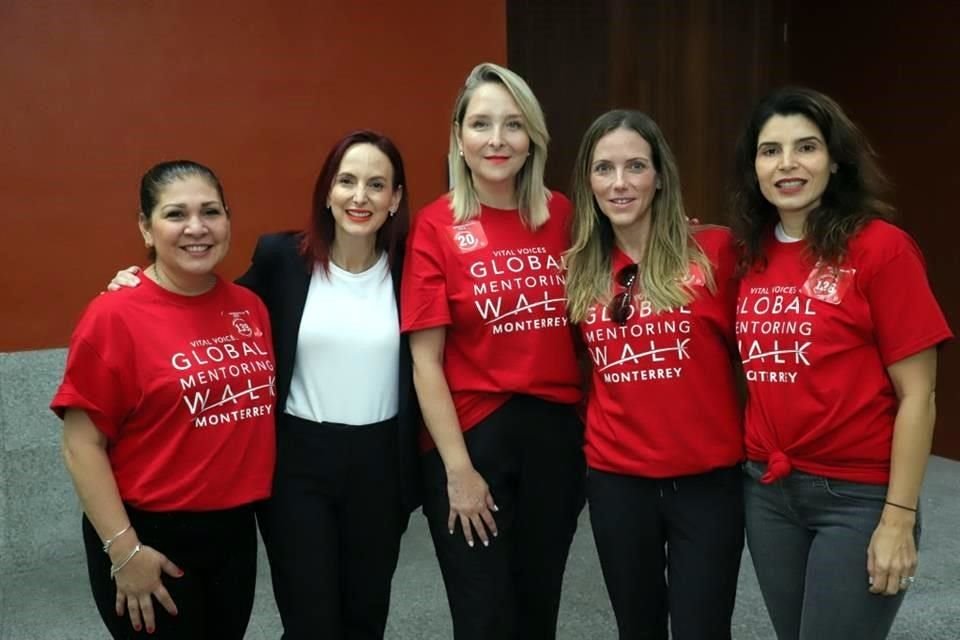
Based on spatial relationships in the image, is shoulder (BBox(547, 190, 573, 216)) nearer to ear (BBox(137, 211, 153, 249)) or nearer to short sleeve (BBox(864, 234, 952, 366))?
short sleeve (BBox(864, 234, 952, 366))

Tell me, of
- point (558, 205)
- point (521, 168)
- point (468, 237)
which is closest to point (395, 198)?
point (468, 237)

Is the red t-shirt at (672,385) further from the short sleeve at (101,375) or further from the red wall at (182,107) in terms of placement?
the red wall at (182,107)

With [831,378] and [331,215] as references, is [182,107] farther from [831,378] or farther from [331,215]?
[831,378]

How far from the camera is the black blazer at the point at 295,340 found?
8.13ft

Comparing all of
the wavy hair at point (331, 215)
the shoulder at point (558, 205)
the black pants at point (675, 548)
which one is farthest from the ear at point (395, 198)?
the black pants at point (675, 548)

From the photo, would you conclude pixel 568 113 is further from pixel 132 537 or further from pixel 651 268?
A: pixel 132 537

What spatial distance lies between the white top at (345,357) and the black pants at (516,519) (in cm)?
25

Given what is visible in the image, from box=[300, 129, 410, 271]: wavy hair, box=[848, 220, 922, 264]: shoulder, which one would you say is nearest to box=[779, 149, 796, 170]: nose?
box=[848, 220, 922, 264]: shoulder

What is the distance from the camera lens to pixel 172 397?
2139 mm

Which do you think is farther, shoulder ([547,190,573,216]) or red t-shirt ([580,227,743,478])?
shoulder ([547,190,573,216])

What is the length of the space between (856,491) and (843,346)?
35 centimetres

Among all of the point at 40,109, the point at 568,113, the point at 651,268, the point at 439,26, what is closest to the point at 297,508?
the point at 651,268

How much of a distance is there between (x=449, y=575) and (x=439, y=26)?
2880mm

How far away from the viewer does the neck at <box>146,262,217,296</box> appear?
2.29 meters
